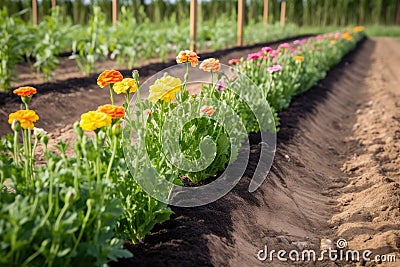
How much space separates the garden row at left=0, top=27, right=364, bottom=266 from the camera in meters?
1.92

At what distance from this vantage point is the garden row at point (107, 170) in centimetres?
192

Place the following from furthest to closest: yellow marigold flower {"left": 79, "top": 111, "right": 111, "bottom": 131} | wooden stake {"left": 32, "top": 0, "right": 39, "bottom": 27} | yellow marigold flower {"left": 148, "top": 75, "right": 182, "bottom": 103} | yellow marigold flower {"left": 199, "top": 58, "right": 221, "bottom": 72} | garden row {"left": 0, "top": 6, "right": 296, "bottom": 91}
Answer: wooden stake {"left": 32, "top": 0, "right": 39, "bottom": 27} → garden row {"left": 0, "top": 6, "right": 296, "bottom": 91} → yellow marigold flower {"left": 199, "top": 58, "right": 221, "bottom": 72} → yellow marigold flower {"left": 148, "top": 75, "right": 182, "bottom": 103} → yellow marigold flower {"left": 79, "top": 111, "right": 111, "bottom": 131}

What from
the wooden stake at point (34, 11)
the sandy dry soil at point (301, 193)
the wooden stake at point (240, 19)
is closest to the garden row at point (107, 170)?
the sandy dry soil at point (301, 193)

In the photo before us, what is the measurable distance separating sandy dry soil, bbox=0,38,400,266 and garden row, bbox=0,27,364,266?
24 centimetres

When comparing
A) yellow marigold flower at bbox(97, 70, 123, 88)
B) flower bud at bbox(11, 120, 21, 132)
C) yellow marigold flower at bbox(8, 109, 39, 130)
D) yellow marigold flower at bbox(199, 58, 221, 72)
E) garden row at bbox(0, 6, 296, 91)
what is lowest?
garden row at bbox(0, 6, 296, 91)

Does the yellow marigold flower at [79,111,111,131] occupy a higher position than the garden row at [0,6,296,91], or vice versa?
the yellow marigold flower at [79,111,111,131]

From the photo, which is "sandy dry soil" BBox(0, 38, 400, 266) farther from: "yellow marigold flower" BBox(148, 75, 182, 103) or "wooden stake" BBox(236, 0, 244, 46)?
"wooden stake" BBox(236, 0, 244, 46)

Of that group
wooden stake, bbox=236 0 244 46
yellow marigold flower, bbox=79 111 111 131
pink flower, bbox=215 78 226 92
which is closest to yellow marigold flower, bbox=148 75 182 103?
yellow marigold flower, bbox=79 111 111 131

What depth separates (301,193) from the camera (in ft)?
13.0

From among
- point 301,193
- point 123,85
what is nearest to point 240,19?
point 301,193

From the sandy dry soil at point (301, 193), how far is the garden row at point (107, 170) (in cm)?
24

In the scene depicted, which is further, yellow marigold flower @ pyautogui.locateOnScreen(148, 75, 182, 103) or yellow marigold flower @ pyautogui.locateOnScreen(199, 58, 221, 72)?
yellow marigold flower @ pyautogui.locateOnScreen(199, 58, 221, 72)

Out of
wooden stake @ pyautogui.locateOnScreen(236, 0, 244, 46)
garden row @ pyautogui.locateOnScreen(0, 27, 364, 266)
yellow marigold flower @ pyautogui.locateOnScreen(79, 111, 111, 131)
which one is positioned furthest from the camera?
wooden stake @ pyautogui.locateOnScreen(236, 0, 244, 46)

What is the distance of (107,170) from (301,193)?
6.98ft
